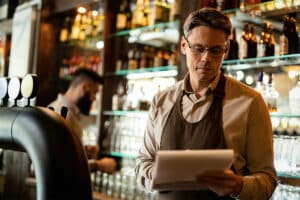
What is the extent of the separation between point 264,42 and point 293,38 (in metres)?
0.21

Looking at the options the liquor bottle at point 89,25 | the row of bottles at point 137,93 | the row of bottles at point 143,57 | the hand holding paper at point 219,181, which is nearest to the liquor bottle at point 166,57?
the row of bottles at point 143,57

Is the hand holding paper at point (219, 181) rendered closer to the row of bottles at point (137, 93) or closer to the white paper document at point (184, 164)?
the white paper document at point (184, 164)

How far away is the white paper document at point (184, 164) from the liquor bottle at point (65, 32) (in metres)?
3.18

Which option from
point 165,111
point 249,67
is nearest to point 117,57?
point 249,67

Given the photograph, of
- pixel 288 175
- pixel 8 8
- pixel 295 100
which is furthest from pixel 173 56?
pixel 8 8

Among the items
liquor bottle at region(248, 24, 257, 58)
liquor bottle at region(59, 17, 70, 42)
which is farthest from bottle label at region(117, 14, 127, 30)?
liquor bottle at region(248, 24, 257, 58)

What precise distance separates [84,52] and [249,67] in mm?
2029

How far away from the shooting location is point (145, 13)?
3.71 meters

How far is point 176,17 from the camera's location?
11.0ft

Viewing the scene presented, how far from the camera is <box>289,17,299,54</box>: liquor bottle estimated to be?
8.28ft

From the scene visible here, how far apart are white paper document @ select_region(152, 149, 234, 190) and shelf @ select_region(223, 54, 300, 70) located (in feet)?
4.70

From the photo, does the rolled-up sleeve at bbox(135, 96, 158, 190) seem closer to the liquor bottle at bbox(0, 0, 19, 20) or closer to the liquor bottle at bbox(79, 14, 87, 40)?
the liquor bottle at bbox(79, 14, 87, 40)

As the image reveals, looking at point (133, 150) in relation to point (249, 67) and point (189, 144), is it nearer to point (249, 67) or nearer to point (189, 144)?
point (249, 67)

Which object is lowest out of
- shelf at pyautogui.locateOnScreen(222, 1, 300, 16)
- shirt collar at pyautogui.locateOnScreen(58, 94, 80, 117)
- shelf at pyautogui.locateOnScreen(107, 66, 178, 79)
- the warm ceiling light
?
shirt collar at pyautogui.locateOnScreen(58, 94, 80, 117)
